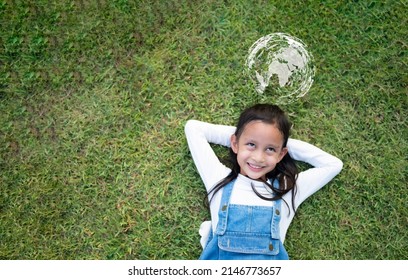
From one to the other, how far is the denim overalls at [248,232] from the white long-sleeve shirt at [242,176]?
8cm

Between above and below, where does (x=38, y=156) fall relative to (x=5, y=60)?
below

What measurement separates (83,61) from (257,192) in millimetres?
1481

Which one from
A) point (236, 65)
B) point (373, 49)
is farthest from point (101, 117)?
point (373, 49)

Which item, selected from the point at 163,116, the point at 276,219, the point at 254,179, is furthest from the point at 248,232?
the point at 163,116

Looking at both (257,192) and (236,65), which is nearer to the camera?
(257,192)

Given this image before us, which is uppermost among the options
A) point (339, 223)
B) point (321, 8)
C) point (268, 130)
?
point (321, 8)

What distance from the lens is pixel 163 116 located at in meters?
3.28

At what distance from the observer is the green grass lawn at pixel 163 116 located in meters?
3.20

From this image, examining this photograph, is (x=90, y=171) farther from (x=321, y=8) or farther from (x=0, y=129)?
(x=321, y=8)

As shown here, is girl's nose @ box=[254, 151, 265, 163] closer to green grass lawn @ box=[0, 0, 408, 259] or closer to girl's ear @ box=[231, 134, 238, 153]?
girl's ear @ box=[231, 134, 238, 153]

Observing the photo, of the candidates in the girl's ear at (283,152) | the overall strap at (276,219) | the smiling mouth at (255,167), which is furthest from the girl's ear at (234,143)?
the overall strap at (276,219)

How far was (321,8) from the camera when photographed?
335cm

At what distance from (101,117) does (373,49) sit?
1906 mm
